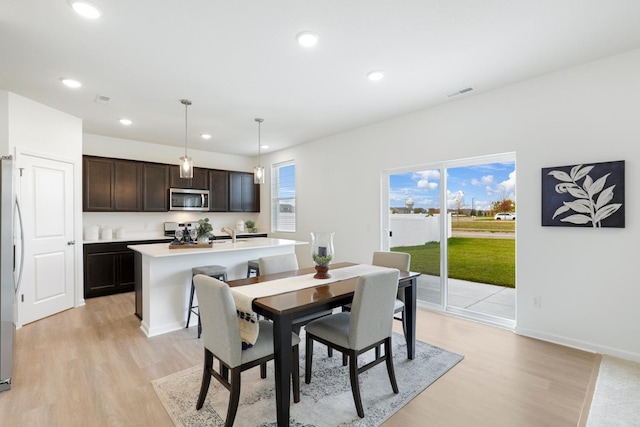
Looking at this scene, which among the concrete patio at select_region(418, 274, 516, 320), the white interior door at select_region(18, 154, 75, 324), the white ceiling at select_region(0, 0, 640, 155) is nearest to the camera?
the white ceiling at select_region(0, 0, 640, 155)

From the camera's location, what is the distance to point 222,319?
1.84 metres

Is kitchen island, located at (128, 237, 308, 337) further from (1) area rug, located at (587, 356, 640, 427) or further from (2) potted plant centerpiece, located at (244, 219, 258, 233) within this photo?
(1) area rug, located at (587, 356, 640, 427)

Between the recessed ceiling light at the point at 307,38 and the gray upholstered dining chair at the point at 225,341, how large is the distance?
1.93 meters

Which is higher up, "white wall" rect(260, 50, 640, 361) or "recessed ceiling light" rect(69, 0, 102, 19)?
"recessed ceiling light" rect(69, 0, 102, 19)

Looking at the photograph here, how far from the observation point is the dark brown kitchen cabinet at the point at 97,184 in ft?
16.2

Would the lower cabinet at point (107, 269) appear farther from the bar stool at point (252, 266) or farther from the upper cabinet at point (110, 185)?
the bar stool at point (252, 266)

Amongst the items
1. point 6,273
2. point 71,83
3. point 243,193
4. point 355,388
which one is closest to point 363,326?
point 355,388

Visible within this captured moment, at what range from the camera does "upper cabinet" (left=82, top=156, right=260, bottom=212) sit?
504cm

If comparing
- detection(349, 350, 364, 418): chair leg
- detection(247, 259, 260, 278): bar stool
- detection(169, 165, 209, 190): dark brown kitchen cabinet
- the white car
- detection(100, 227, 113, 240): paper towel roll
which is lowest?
detection(349, 350, 364, 418): chair leg

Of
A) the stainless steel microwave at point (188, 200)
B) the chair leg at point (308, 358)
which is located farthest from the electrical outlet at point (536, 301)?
the stainless steel microwave at point (188, 200)

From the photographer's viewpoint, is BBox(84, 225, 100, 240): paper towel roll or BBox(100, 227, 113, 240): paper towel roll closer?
BBox(84, 225, 100, 240): paper towel roll

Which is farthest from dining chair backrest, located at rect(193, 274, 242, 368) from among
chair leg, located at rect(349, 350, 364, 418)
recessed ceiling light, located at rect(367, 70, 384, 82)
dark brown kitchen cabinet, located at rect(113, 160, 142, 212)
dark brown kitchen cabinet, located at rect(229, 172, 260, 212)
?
dark brown kitchen cabinet, located at rect(229, 172, 260, 212)

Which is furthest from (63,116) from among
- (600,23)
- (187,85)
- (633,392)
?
(633,392)

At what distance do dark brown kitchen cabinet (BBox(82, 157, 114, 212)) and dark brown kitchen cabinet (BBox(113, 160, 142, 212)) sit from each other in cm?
7
